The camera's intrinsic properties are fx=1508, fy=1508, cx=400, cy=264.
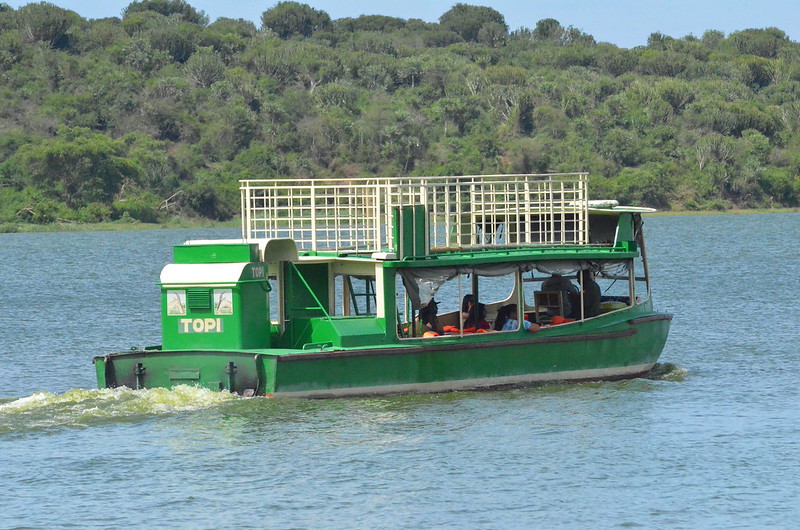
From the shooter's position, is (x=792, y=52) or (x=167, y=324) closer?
(x=167, y=324)

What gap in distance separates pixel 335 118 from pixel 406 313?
76085mm

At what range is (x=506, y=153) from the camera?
93.5m

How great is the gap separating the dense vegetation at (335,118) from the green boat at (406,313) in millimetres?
60449

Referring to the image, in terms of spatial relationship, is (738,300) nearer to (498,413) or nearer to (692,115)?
(498,413)

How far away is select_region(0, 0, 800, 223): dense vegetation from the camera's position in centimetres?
8219

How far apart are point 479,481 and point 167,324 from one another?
17.1 feet

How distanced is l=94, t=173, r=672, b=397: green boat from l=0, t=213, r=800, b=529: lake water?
0.31m

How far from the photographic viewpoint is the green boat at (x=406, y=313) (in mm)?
18656

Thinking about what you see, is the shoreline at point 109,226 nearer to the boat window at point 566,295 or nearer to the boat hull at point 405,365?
the boat window at point 566,295

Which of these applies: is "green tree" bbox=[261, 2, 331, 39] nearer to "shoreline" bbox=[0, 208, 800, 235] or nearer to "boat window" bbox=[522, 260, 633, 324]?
"shoreline" bbox=[0, 208, 800, 235]

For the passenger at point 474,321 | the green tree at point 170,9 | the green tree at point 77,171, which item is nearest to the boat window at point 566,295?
the passenger at point 474,321

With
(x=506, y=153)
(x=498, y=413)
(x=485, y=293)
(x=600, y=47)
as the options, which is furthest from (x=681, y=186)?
(x=498, y=413)

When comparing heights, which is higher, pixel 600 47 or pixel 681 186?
pixel 600 47

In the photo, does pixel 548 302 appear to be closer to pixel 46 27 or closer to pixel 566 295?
pixel 566 295
